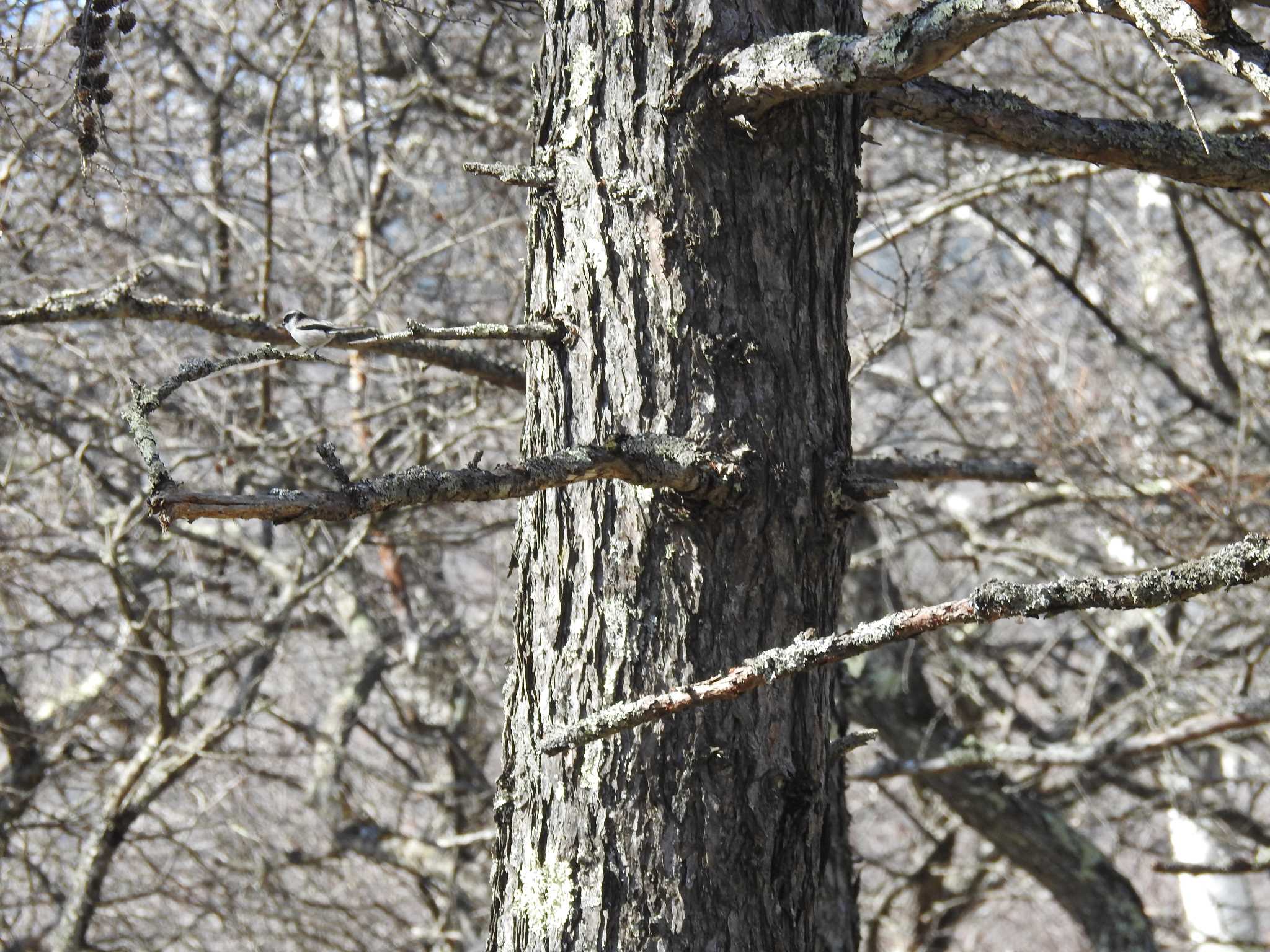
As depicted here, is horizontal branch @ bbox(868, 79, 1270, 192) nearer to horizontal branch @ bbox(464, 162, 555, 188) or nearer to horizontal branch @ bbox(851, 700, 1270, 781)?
horizontal branch @ bbox(464, 162, 555, 188)

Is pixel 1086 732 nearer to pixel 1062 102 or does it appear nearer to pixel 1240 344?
pixel 1240 344

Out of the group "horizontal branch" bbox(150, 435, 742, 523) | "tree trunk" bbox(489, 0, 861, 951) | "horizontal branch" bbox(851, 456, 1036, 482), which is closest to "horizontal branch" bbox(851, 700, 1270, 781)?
"horizontal branch" bbox(851, 456, 1036, 482)

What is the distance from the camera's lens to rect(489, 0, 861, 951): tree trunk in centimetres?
201

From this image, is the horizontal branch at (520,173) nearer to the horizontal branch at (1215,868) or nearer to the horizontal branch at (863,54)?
the horizontal branch at (863,54)

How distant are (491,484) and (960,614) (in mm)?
633

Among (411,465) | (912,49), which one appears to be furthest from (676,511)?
A: (411,465)

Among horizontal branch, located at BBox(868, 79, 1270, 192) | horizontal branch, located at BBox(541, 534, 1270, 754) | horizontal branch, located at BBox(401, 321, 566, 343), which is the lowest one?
horizontal branch, located at BBox(541, 534, 1270, 754)

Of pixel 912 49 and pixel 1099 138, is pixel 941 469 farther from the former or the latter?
pixel 912 49

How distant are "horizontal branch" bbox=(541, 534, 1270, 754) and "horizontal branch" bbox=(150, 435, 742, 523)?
1.09 ft

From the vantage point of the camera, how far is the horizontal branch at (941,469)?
9.83ft

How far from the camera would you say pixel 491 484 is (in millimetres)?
1749

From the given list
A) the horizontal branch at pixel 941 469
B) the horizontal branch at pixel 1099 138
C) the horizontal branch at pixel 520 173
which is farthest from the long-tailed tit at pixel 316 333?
the horizontal branch at pixel 941 469

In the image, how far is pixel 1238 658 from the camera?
18.9 feet

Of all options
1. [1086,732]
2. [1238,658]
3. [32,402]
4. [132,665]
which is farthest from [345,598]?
[1238,658]
